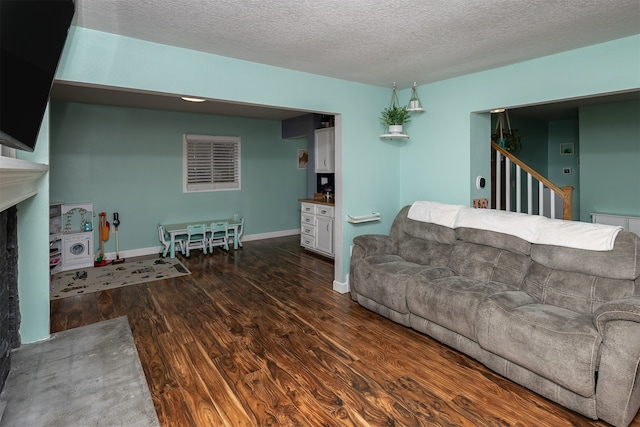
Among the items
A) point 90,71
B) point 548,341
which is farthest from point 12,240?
point 548,341

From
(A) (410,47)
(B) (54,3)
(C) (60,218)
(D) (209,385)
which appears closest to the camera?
(B) (54,3)

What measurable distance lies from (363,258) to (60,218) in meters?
4.50

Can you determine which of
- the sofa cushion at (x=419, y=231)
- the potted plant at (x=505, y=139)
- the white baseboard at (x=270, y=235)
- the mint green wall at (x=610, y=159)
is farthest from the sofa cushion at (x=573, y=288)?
the white baseboard at (x=270, y=235)

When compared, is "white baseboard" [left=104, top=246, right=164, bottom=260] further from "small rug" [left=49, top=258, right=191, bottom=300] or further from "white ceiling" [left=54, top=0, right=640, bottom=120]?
"white ceiling" [left=54, top=0, right=640, bottom=120]

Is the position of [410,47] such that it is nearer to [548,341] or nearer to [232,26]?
[232,26]

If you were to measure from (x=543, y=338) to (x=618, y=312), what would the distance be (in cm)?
41

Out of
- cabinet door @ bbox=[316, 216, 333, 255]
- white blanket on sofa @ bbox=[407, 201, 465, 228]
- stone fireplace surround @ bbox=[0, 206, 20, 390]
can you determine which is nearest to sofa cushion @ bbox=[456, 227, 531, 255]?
white blanket on sofa @ bbox=[407, 201, 465, 228]

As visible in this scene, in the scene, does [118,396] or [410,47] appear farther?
[410,47]

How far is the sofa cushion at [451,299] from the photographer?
258 centimetres

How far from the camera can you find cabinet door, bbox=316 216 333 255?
561 cm

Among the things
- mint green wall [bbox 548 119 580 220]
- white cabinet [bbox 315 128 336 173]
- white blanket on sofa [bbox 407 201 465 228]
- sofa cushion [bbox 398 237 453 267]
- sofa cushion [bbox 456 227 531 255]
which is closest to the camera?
sofa cushion [bbox 456 227 531 255]

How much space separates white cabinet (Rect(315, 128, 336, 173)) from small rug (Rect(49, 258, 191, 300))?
2.85 metres

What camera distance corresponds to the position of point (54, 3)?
144 cm

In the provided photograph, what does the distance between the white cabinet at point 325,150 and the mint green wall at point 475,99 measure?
5.55ft
